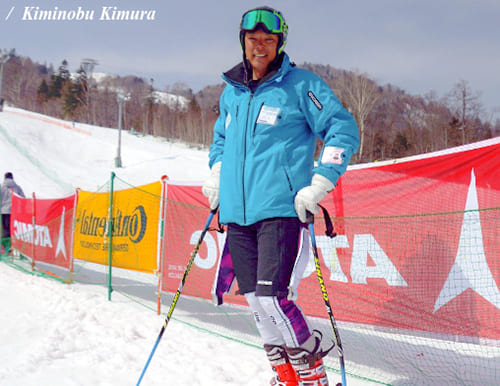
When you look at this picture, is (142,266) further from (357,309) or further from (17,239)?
(17,239)

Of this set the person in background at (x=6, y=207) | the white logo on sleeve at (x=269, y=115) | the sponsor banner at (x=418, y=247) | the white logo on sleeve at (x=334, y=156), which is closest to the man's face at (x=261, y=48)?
the white logo on sleeve at (x=269, y=115)

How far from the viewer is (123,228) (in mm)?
5828

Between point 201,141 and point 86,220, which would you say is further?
point 201,141

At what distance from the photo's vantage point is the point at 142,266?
17.9 ft

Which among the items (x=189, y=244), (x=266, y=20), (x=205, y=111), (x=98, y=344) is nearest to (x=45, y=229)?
(x=189, y=244)

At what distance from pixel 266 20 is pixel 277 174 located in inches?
32.0

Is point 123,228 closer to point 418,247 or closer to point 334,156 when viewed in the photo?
point 418,247

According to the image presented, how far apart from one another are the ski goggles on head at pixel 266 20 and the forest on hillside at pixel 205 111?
32.1 meters

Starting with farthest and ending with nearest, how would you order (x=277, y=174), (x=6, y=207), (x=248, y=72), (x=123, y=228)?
1. (x=6, y=207)
2. (x=123, y=228)
3. (x=248, y=72)
4. (x=277, y=174)

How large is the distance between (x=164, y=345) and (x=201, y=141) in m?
68.5

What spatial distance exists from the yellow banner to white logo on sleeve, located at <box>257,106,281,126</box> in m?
3.36

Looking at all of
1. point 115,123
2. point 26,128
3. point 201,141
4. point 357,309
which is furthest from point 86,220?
point 115,123

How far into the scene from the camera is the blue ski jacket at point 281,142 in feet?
7.01

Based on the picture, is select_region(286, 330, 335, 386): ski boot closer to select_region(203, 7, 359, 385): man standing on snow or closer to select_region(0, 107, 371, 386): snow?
select_region(203, 7, 359, 385): man standing on snow
